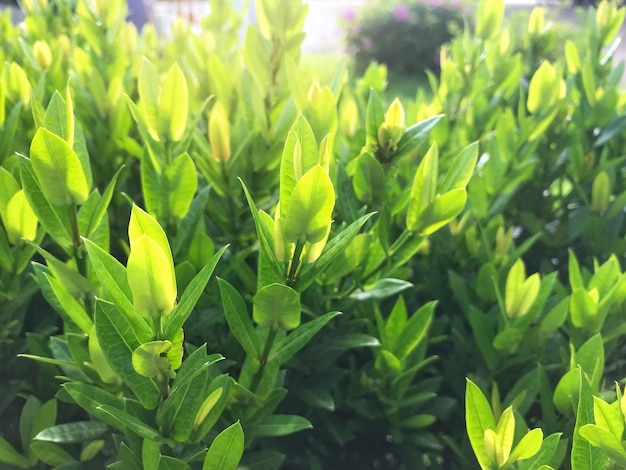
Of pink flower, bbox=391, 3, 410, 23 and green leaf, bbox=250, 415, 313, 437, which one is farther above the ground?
pink flower, bbox=391, 3, 410, 23

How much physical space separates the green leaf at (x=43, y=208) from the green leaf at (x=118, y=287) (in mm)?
156

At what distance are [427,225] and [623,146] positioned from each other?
858 millimetres

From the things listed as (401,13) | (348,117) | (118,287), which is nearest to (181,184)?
(118,287)

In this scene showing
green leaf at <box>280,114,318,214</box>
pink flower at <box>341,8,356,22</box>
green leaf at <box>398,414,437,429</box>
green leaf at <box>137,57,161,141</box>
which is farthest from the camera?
pink flower at <box>341,8,356,22</box>

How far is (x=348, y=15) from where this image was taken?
468 inches

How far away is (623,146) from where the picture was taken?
1.43 meters

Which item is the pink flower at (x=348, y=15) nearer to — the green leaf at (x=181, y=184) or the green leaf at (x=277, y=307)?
the green leaf at (x=181, y=184)

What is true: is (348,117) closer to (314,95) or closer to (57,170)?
(314,95)

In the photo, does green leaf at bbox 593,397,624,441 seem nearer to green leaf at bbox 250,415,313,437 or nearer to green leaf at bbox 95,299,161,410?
green leaf at bbox 250,415,313,437

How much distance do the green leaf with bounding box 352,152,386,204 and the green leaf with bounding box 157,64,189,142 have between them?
0.27 metres

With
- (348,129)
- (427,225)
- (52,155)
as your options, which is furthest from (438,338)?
(52,155)

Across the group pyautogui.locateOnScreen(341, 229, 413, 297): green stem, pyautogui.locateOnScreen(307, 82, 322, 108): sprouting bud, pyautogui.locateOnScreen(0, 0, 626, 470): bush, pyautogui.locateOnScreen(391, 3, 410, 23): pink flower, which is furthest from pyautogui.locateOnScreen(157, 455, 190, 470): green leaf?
pyautogui.locateOnScreen(391, 3, 410, 23): pink flower

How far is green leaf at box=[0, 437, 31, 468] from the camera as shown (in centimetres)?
84

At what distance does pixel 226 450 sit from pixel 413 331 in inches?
15.1
